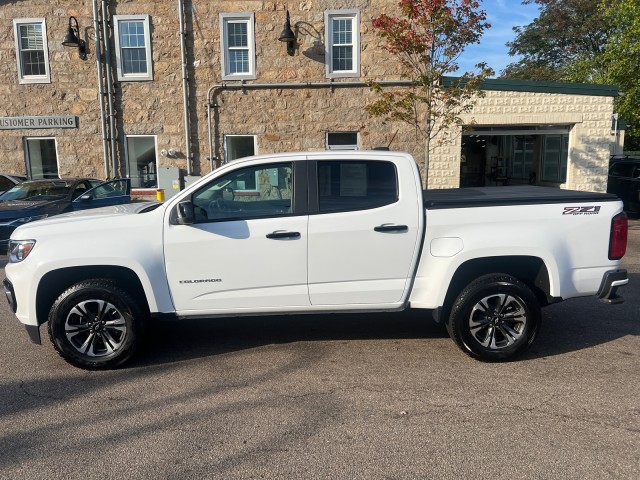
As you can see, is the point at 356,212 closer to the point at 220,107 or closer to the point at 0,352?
the point at 0,352

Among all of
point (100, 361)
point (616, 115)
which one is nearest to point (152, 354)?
point (100, 361)

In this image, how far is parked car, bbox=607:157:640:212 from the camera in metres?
14.0

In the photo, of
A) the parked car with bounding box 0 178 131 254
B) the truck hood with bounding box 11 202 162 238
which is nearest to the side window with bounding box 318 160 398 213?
the truck hood with bounding box 11 202 162 238

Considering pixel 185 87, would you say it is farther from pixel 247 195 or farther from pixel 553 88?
pixel 247 195

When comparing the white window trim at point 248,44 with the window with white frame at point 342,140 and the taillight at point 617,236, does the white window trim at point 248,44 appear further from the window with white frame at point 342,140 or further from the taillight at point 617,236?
the taillight at point 617,236

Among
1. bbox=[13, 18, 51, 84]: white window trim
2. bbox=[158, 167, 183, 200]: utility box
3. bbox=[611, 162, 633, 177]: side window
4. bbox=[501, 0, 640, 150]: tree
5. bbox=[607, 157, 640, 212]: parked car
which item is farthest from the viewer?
bbox=[501, 0, 640, 150]: tree

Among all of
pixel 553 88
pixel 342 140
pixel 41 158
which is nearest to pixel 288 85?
pixel 342 140

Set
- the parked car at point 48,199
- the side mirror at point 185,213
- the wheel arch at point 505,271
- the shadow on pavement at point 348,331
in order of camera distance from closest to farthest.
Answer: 1. the side mirror at point 185,213
2. the wheel arch at point 505,271
3. the shadow on pavement at point 348,331
4. the parked car at point 48,199

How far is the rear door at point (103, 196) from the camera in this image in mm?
10047

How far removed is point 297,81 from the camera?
14570 millimetres

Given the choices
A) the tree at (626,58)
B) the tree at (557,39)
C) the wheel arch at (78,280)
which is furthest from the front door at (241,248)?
the tree at (557,39)

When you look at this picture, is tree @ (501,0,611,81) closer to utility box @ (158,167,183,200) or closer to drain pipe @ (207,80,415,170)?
drain pipe @ (207,80,415,170)

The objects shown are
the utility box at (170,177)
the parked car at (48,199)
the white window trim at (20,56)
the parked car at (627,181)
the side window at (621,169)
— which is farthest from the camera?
the utility box at (170,177)

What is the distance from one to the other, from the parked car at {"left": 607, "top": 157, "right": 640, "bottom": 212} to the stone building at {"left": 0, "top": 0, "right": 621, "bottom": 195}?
1.80ft
